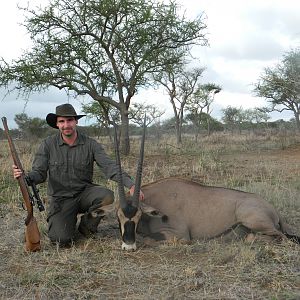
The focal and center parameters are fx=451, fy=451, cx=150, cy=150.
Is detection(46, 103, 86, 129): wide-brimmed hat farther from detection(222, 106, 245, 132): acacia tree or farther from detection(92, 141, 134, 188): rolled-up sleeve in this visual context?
detection(222, 106, 245, 132): acacia tree

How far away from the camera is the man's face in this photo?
459 centimetres

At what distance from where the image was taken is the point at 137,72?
14.7 m

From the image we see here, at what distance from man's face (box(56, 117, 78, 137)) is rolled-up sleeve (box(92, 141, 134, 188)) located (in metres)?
0.29

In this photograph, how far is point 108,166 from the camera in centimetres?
462

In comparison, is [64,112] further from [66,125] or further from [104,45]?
[104,45]

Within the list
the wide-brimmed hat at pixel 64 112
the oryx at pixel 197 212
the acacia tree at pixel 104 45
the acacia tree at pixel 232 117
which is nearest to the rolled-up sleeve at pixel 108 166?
the oryx at pixel 197 212

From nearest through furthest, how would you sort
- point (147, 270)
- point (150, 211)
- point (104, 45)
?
point (147, 270), point (150, 211), point (104, 45)

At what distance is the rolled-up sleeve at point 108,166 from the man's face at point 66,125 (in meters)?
0.29

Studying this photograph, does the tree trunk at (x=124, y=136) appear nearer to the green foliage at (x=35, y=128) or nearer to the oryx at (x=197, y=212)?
the oryx at (x=197, y=212)

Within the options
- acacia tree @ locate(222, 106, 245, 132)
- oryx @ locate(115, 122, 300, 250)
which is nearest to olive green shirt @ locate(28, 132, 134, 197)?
oryx @ locate(115, 122, 300, 250)

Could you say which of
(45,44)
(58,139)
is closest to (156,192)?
(58,139)

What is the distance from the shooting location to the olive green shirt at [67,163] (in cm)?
464

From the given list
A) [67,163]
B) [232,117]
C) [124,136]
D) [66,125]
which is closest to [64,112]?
[66,125]

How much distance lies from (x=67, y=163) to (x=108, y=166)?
0.43m
